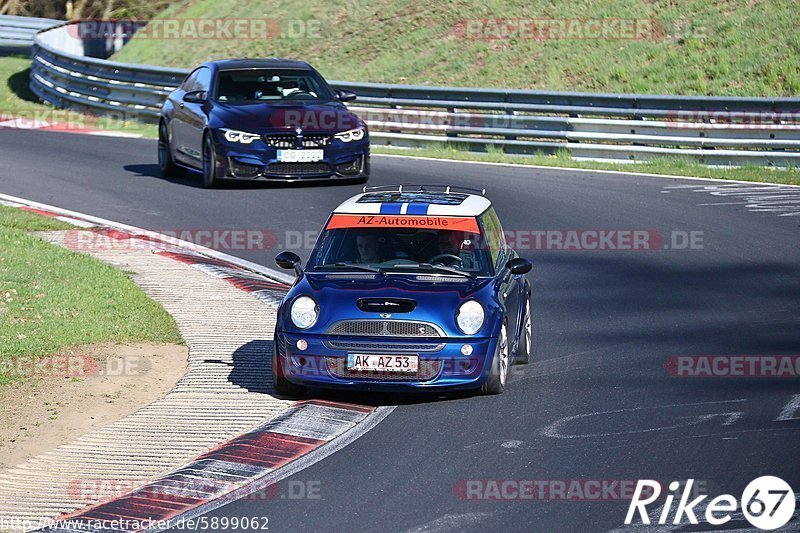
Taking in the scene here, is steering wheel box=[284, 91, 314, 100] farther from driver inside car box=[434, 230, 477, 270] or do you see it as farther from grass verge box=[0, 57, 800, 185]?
driver inside car box=[434, 230, 477, 270]

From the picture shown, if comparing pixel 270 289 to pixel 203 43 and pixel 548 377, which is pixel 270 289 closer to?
pixel 548 377

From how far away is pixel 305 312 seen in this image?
9492 mm

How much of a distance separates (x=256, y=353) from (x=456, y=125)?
1366cm

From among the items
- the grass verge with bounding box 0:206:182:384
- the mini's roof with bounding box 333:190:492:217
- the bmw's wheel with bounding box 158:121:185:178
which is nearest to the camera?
the mini's roof with bounding box 333:190:492:217

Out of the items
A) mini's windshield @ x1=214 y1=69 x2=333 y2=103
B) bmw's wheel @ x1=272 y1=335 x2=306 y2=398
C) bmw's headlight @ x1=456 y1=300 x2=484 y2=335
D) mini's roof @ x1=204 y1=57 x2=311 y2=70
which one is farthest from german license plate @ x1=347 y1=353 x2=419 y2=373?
mini's roof @ x1=204 y1=57 x2=311 y2=70

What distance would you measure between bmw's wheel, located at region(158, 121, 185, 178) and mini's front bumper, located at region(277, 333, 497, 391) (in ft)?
38.2

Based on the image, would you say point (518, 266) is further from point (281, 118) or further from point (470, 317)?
point (281, 118)

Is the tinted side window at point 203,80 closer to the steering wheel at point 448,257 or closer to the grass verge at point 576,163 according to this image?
the grass verge at point 576,163

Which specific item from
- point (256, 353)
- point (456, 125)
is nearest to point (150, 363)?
point (256, 353)

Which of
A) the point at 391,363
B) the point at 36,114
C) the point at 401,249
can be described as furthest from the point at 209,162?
the point at 36,114

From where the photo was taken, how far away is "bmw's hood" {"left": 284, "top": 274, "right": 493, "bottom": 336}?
367 inches

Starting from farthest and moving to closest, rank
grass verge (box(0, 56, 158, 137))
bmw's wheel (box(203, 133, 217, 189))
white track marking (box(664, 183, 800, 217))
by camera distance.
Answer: grass verge (box(0, 56, 158, 137))
bmw's wheel (box(203, 133, 217, 189))
white track marking (box(664, 183, 800, 217))

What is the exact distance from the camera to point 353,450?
825 cm

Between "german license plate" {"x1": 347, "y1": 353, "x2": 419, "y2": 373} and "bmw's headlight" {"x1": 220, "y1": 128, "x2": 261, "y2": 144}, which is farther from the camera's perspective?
"bmw's headlight" {"x1": 220, "y1": 128, "x2": 261, "y2": 144}
